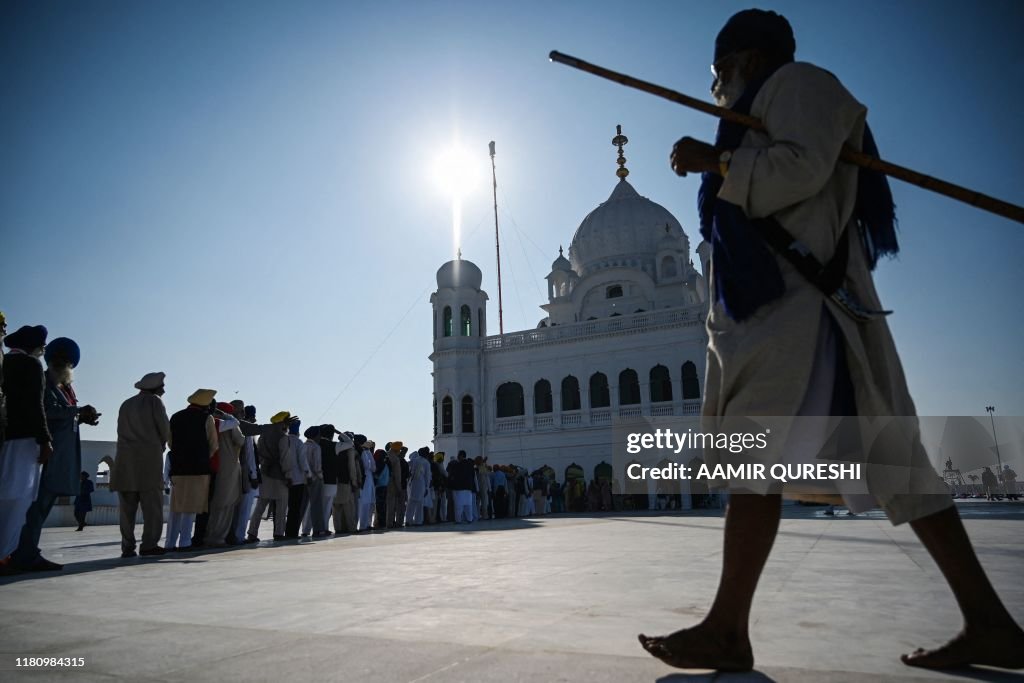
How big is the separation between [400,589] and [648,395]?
26.0 meters

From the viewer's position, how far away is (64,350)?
17.6ft

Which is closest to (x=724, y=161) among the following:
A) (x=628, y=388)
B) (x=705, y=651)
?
(x=705, y=651)

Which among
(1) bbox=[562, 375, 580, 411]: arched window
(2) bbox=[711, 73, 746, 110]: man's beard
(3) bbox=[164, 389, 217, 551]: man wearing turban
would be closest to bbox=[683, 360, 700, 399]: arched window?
(1) bbox=[562, 375, 580, 411]: arched window

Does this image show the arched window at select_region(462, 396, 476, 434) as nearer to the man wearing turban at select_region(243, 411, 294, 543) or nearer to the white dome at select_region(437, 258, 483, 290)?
the white dome at select_region(437, 258, 483, 290)

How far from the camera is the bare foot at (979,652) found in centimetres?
146

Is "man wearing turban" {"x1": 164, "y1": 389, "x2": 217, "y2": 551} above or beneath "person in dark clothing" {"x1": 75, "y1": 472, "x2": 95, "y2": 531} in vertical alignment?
above

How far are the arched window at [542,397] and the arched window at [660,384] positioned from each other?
477cm

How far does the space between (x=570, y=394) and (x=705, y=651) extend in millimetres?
28965

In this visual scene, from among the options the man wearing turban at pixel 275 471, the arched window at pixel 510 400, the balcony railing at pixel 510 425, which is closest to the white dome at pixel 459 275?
the arched window at pixel 510 400

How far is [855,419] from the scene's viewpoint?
1.65 meters

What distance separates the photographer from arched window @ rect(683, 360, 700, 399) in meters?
27.6

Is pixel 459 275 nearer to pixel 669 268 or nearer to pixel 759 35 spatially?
pixel 669 268

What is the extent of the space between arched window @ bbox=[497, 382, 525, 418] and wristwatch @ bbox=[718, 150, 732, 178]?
29.3m

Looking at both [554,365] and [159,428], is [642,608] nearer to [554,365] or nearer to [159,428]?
[159,428]
